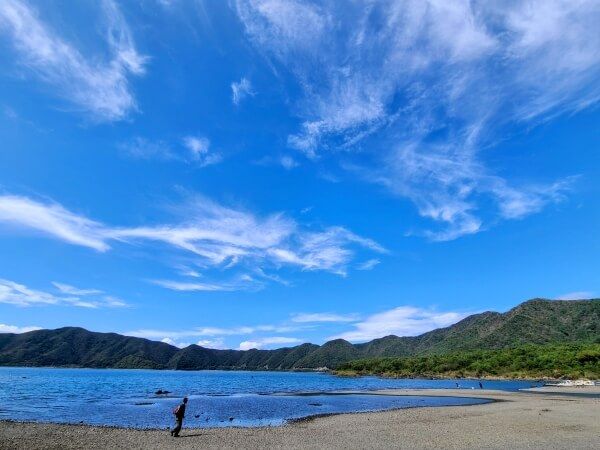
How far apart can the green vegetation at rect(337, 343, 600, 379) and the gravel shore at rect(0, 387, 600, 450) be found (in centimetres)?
10069

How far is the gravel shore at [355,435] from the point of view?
896 inches

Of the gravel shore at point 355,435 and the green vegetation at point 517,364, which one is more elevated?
the green vegetation at point 517,364

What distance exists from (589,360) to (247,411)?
114 metres

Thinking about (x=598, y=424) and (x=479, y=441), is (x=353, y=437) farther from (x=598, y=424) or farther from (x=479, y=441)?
(x=598, y=424)

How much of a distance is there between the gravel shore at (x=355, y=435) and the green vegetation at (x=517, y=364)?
10069 cm

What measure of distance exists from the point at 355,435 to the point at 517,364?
13216cm

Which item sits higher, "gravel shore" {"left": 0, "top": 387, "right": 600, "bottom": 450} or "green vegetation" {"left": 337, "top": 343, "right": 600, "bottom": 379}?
"green vegetation" {"left": 337, "top": 343, "right": 600, "bottom": 379}

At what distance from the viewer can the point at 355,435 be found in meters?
26.9

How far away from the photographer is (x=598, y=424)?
29203mm

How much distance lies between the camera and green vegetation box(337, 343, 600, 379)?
11750 cm

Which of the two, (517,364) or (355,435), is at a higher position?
(517,364)

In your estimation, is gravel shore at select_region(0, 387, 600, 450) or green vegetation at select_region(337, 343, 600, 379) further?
green vegetation at select_region(337, 343, 600, 379)

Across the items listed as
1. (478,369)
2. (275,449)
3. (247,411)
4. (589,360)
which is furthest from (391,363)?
(275,449)

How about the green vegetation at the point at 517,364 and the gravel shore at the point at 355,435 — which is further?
the green vegetation at the point at 517,364
